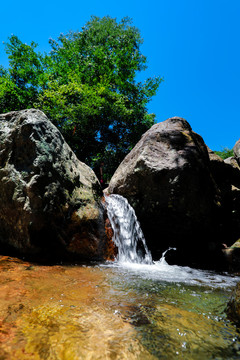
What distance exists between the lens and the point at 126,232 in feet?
18.8

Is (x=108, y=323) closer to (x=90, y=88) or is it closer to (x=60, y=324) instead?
(x=60, y=324)

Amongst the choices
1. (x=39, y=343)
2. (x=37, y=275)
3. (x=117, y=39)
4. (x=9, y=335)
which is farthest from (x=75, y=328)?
(x=117, y=39)

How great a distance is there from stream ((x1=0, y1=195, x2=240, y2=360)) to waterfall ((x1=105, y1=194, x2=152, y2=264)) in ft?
8.87

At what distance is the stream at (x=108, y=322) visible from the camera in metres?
1.19

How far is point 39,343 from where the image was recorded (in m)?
1.21

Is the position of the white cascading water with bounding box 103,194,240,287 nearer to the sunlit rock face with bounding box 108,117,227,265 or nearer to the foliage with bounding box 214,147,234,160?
the sunlit rock face with bounding box 108,117,227,265

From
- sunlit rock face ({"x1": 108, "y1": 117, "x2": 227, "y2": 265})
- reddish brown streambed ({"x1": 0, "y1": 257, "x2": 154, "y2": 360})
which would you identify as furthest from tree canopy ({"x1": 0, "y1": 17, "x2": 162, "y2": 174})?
reddish brown streambed ({"x1": 0, "y1": 257, "x2": 154, "y2": 360})

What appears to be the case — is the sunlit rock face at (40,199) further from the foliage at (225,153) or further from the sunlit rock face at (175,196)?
the foliage at (225,153)

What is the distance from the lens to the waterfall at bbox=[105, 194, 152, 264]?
527cm

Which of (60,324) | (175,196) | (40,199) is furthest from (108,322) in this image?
(175,196)

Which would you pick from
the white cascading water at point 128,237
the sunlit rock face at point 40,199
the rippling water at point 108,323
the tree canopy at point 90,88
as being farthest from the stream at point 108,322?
the tree canopy at point 90,88

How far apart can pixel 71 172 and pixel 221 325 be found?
4.17 metres

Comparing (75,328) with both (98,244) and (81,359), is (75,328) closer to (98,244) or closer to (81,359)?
(81,359)

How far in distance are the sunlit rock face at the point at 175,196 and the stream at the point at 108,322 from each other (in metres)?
3.43
